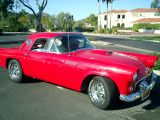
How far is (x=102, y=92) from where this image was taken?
3.30 metres

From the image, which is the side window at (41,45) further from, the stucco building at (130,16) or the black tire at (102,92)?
the stucco building at (130,16)

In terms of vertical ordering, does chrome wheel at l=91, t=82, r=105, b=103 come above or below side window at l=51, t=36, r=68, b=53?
below

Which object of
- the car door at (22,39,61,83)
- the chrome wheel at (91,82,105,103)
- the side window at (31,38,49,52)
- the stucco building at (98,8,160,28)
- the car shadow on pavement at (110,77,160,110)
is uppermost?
the stucco building at (98,8,160,28)

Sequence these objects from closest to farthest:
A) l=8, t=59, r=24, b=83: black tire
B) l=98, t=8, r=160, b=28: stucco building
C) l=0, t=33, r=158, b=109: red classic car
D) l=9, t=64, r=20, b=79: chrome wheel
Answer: l=0, t=33, r=158, b=109: red classic car, l=8, t=59, r=24, b=83: black tire, l=9, t=64, r=20, b=79: chrome wheel, l=98, t=8, r=160, b=28: stucco building

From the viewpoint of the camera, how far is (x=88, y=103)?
368cm

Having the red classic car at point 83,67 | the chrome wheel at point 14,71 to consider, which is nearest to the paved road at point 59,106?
the red classic car at point 83,67

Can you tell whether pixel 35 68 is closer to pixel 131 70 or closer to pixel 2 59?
pixel 2 59

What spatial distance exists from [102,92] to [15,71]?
3045 mm

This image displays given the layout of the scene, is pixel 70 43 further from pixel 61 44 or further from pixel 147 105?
pixel 147 105

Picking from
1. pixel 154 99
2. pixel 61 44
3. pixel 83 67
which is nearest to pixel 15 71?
pixel 61 44

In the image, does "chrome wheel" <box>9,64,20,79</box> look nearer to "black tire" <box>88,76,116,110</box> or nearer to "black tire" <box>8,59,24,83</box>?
"black tire" <box>8,59,24,83</box>

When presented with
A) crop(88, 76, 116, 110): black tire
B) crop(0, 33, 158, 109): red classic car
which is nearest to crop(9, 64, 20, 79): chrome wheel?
crop(0, 33, 158, 109): red classic car

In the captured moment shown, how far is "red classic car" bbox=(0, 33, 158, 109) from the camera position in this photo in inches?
120

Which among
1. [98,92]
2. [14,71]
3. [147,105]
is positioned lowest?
[147,105]
